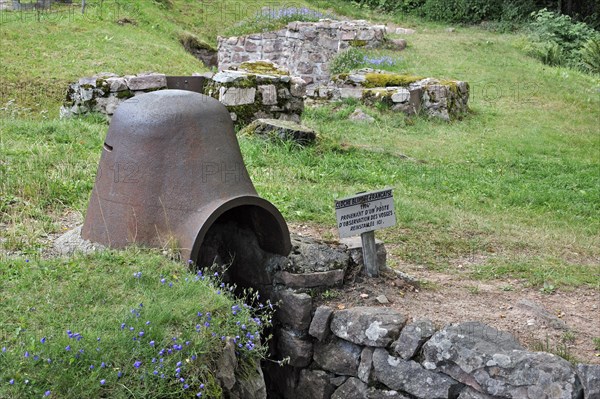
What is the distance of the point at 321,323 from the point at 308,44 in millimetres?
12701

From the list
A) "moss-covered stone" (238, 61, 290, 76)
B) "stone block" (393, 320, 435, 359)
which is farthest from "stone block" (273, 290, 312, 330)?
"moss-covered stone" (238, 61, 290, 76)

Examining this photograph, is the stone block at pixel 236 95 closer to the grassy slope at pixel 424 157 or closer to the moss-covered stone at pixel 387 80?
the grassy slope at pixel 424 157

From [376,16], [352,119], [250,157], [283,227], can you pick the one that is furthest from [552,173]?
[376,16]

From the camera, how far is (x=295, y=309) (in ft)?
17.5

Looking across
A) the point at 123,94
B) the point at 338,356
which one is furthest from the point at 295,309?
the point at 123,94

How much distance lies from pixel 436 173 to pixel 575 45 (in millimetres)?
12053

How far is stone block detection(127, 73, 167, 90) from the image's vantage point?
34.2 ft

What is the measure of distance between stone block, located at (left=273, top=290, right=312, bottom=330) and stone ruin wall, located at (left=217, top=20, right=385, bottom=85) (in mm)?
11861

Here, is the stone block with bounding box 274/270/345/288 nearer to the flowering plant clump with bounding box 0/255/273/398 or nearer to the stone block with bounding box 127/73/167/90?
the flowering plant clump with bounding box 0/255/273/398

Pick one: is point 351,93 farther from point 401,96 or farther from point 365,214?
point 365,214

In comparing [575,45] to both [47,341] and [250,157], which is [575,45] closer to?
[250,157]

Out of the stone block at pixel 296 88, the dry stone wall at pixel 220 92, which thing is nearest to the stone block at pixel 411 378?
the dry stone wall at pixel 220 92

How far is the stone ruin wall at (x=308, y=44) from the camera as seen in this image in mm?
17000

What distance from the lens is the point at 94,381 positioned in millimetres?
3701
